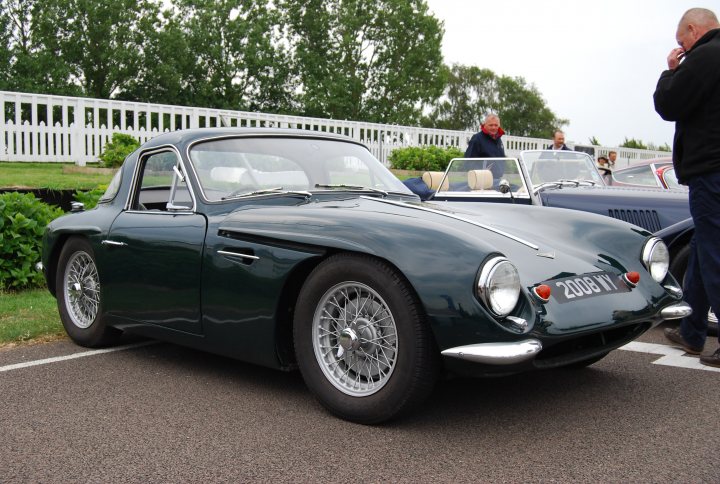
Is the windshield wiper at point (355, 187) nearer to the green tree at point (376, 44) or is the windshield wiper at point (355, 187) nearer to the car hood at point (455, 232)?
the car hood at point (455, 232)

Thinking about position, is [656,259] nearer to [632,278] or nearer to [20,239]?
[632,278]

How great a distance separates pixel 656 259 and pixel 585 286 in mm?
807

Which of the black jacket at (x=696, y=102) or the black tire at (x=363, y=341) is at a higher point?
the black jacket at (x=696, y=102)

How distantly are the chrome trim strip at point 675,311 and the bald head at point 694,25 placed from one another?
5.10 feet

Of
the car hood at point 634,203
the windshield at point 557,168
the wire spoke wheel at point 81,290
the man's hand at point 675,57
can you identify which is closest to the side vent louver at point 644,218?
the car hood at point 634,203

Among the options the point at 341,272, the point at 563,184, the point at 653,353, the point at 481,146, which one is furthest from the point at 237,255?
the point at 481,146

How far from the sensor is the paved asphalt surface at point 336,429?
288cm

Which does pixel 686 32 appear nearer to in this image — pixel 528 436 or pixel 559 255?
pixel 559 255

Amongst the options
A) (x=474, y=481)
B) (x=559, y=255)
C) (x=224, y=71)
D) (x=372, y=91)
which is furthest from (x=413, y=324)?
(x=372, y=91)

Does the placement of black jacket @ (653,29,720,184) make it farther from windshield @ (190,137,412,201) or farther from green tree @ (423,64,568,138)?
green tree @ (423,64,568,138)

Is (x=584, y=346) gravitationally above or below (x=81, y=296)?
above

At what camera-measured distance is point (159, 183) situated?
482 cm

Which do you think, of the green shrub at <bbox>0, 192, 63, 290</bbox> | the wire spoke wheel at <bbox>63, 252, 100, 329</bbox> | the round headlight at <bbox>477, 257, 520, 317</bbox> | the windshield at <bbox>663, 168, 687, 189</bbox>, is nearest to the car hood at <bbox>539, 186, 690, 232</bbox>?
the windshield at <bbox>663, 168, 687, 189</bbox>

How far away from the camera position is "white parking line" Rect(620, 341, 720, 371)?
446 cm
